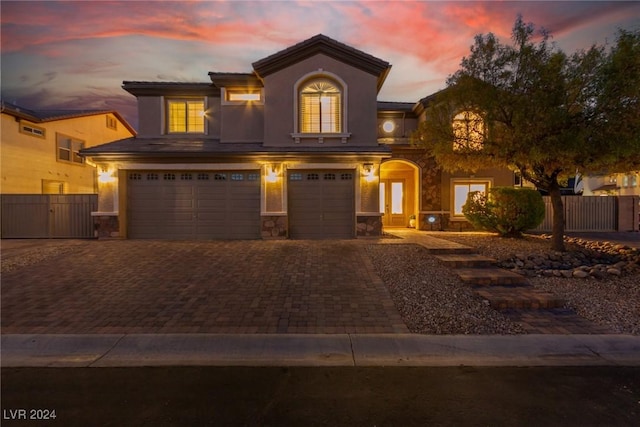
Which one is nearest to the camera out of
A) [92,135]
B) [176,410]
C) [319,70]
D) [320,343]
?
[176,410]

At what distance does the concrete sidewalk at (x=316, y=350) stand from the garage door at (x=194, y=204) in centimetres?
786

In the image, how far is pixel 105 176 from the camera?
41.4 ft

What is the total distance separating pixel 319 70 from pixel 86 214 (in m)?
11.4

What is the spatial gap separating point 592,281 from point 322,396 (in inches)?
293

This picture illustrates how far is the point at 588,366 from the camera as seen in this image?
13.6 ft

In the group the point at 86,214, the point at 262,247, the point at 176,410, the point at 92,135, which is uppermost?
the point at 92,135

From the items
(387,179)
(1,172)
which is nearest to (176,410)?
(387,179)

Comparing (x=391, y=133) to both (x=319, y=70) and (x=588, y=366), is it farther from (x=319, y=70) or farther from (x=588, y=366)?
(x=588, y=366)

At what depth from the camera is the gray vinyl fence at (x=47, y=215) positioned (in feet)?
44.9

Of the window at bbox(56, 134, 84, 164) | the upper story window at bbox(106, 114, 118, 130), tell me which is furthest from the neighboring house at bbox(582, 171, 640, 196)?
the window at bbox(56, 134, 84, 164)

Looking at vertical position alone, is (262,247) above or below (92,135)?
below

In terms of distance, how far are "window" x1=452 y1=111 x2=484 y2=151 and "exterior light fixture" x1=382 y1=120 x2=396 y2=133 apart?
672 centimetres

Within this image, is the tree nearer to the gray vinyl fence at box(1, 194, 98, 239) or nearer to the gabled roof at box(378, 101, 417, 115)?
the gabled roof at box(378, 101, 417, 115)

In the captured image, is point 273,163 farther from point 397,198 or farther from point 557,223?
point 557,223
